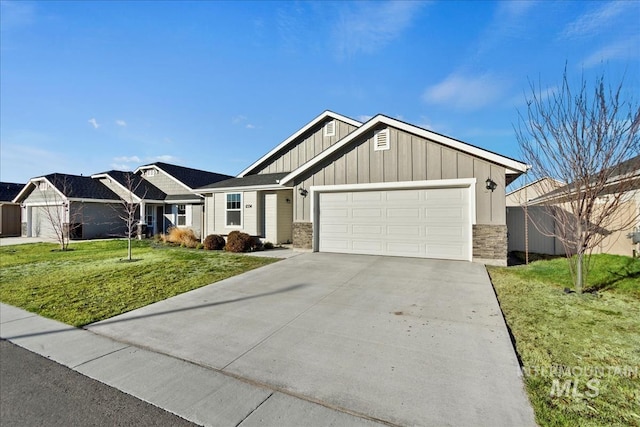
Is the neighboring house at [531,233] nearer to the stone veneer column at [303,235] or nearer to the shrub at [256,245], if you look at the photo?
the stone veneer column at [303,235]

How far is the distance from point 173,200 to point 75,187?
6939mm

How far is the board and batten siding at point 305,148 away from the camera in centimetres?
1577

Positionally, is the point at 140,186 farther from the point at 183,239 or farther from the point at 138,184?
the point at 183,239

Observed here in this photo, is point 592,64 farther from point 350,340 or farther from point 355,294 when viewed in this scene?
point 350,340

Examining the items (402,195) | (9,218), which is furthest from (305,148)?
(9,218)

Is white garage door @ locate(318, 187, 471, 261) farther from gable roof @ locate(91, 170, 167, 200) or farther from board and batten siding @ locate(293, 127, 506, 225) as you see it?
gable roof @ locate(91, 170, 167, 200)

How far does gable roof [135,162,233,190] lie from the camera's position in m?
21.8

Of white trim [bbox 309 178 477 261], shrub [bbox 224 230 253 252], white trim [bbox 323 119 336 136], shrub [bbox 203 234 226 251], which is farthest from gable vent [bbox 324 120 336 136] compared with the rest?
shrub [bbox 203 234 226 251]

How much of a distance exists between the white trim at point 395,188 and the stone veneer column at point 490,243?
0.55 ft

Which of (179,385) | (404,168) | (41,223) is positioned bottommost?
(179,385)

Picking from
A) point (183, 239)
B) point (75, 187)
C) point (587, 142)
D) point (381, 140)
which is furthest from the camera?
point (75, 187)

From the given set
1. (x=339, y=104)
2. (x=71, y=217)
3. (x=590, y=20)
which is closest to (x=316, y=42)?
(x=339, y=104)

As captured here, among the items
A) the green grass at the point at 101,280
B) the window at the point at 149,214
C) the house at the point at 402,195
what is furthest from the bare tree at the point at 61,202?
the house at the point at 402,195

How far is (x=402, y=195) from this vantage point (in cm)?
988
